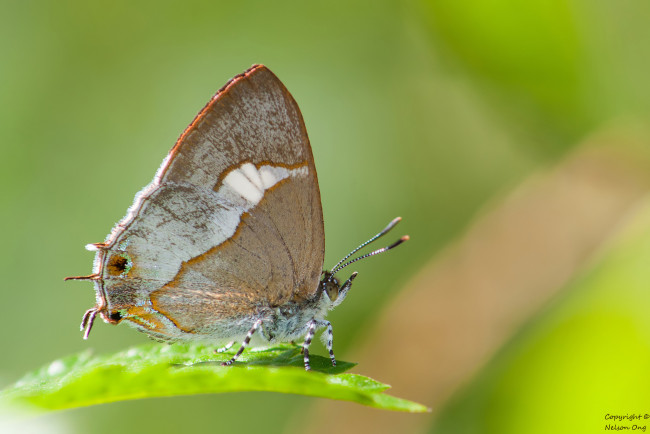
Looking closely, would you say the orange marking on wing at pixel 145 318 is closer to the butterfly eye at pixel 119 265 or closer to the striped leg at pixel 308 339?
the butterfly eye at pixel 119 265

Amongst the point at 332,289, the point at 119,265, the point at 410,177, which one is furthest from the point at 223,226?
the point at 410,177

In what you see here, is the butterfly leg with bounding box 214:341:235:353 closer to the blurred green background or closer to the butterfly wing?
the butterfly wing

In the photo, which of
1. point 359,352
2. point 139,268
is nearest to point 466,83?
point 359,352

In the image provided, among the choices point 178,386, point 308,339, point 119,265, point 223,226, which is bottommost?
point 178,386

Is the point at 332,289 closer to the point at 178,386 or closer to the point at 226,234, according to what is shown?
the point at 226,234

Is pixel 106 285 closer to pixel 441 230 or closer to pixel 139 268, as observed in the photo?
pixel 139 268

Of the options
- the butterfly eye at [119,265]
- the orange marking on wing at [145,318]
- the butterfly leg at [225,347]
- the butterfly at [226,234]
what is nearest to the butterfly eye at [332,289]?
the butterfly at [226,234]
